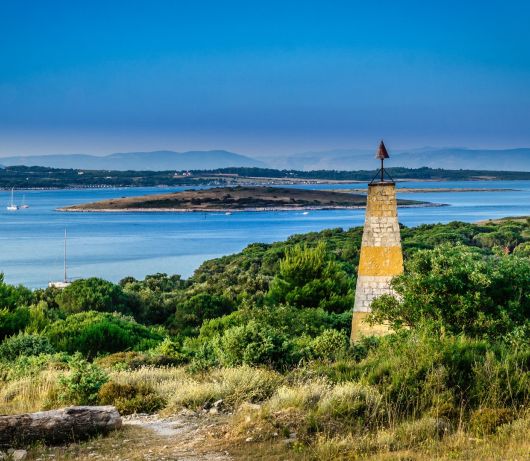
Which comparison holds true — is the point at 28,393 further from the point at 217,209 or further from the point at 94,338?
the point at 217,209

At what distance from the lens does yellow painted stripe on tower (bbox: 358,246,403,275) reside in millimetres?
17781

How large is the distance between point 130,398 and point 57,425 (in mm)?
1611

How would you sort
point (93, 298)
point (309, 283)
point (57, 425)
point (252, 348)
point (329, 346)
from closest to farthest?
1. point (57, 425)
2. point (252, 348)
3. point (329, 346)
4. point (309, 283)
5. point (93, 298)

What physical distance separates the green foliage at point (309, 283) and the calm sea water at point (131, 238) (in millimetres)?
42945

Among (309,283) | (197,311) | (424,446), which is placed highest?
(424,446)

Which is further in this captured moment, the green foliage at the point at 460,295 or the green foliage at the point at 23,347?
the green foliage at the point at 460,295

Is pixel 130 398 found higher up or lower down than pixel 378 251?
lower down

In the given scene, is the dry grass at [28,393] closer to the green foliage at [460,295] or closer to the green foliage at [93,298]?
the green foliage at [460,295]

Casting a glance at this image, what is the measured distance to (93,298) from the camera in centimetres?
3056

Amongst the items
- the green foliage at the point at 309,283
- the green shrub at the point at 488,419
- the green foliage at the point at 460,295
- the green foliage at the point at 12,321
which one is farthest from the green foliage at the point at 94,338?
the green shrub at the point at 488,419

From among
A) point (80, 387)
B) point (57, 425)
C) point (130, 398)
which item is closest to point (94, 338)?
point (80, 387)

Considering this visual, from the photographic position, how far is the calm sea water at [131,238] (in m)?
79.0

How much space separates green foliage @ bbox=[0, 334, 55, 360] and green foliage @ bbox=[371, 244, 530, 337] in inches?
271

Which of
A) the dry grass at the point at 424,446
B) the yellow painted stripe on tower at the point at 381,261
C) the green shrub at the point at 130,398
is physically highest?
the yellow painted stripe on tower at the point at 381,261
